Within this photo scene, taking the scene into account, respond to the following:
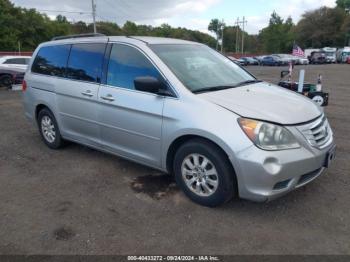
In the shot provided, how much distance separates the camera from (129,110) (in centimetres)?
441

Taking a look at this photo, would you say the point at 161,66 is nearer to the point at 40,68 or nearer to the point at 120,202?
the point at 120,202

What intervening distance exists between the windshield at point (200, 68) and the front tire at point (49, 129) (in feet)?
7.69

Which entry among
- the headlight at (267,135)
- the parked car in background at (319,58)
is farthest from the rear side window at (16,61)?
the parked car in background at (319,58)

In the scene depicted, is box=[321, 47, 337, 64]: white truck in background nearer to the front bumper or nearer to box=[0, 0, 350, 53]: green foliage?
box=[0, 0, 350, 53]: green foliage

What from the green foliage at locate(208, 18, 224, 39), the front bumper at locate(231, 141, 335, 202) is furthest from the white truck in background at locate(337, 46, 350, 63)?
the green foliage at locate(208, 18, 224, 39)

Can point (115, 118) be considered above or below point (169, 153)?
above

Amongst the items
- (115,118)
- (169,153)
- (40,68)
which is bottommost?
(169,153)

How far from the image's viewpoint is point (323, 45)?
80.2m

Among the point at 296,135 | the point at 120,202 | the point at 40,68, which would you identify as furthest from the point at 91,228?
the point at 40,68

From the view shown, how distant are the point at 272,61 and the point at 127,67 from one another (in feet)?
149

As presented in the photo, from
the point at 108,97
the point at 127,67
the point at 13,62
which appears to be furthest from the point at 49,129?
the point at 13,62

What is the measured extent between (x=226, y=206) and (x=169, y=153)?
0.85 m

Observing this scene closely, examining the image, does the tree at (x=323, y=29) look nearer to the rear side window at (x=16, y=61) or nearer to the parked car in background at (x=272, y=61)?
the parked car in background at (x=272, y=61)

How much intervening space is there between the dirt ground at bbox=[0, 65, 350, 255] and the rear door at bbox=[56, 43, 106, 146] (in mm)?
542
